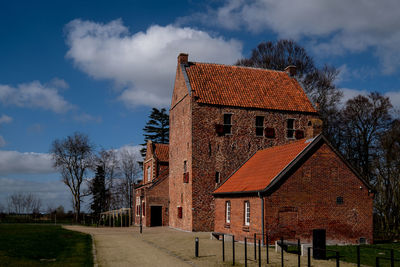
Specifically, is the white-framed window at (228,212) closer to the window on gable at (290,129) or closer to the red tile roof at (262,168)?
the red tile roof at (262,168)

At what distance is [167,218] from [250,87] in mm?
14808

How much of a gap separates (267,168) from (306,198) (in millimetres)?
3139

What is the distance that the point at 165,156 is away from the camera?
4406cm

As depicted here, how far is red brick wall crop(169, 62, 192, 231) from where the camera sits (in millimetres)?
31734

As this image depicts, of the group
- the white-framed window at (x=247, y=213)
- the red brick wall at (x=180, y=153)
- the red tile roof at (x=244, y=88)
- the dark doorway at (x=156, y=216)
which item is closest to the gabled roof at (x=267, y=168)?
the white-framed window at (x=247, y=213)

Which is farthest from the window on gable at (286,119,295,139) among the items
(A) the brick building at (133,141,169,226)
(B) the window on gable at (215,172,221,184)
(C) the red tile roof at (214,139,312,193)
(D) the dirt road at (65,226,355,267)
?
(D) the dirt road at (65,226,355,267)

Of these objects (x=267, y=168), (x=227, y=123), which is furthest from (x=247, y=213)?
(x=227, y=123)

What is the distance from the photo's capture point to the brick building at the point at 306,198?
2233cm

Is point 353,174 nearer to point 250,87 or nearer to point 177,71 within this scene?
point 250,87

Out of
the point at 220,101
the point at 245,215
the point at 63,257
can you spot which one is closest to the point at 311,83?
the point at 220,101

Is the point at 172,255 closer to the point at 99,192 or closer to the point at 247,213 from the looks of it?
the point at 247,213

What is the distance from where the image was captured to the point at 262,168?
25.9 meters

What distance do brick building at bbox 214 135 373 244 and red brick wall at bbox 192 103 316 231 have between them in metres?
5.57

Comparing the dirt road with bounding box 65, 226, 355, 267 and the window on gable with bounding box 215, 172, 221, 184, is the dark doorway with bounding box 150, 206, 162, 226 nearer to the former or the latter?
the window on gable with bounding box 215, 172, 221, 184
